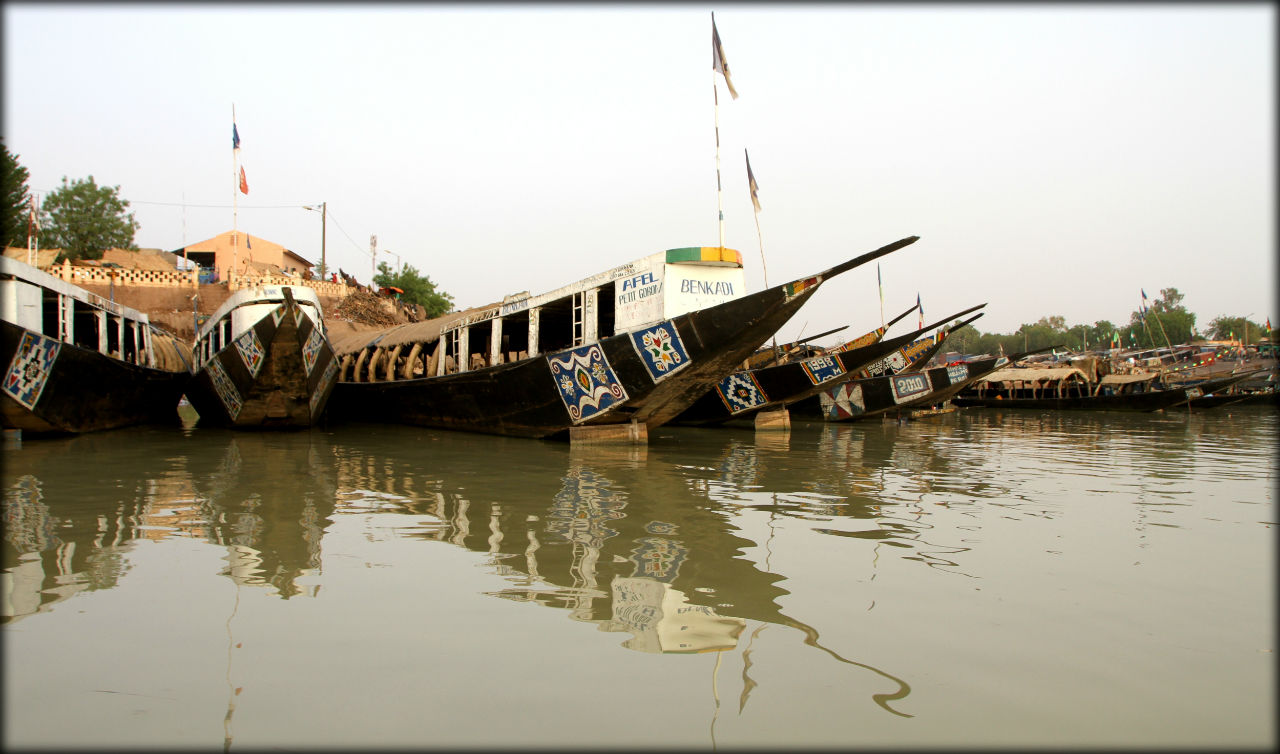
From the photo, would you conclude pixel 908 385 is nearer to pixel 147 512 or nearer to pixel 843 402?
pixel 843 402

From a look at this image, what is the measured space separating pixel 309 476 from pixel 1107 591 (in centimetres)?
616

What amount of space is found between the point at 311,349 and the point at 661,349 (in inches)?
223

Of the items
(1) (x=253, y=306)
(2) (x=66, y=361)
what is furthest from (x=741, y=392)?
(2) (x=66, y=361)

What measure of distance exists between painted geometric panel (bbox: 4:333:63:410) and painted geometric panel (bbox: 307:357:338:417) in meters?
3.36

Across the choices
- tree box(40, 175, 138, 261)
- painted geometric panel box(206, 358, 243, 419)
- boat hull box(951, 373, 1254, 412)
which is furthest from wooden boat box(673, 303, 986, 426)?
tree box(40, 175, 138, 261)

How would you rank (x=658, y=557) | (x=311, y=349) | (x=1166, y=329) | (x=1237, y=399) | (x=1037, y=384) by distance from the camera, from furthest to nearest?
(x=1166, y=329), (x=1037, y=384), (x=1237, y=399), (x=311, y=349), (x=658, y=557)

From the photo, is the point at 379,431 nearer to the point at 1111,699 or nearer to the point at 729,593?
the point at 729,593

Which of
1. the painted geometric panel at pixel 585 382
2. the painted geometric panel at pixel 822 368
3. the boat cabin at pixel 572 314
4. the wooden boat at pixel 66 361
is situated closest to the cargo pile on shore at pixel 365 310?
the boat cabin at pixel 572 314

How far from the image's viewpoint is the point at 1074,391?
2858 cm

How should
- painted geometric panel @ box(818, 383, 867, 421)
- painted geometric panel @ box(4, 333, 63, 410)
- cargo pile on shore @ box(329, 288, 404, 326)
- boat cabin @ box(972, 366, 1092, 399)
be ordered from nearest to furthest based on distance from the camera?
painted geometric panel @ box(4, 333, 63, 410), painted geometric panel @ box(818, 383, 867, 421), boat cabin @ box(972, 366, 1092, 399), cargo pile on shore @ box(329, 288, 404, 326)

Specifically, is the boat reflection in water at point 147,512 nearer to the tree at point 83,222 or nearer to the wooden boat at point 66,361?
the wooden boat at point 66,361

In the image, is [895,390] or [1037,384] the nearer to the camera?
[895,390]

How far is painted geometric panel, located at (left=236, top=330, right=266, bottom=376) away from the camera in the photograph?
1055cm

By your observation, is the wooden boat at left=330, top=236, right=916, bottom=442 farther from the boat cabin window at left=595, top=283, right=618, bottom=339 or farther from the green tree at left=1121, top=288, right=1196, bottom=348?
the green tree at left=1121, top=288, right=1196, bottom=348
